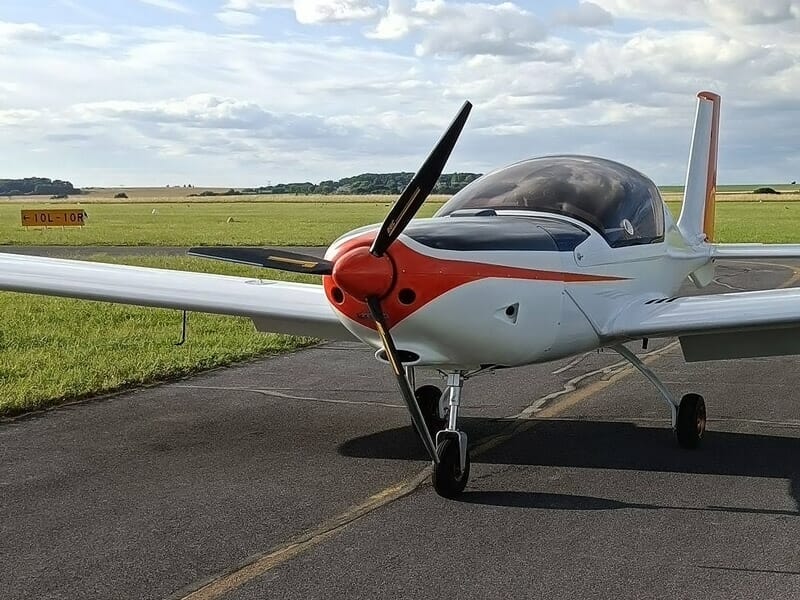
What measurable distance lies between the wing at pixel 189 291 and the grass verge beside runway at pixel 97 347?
1012 millimetres

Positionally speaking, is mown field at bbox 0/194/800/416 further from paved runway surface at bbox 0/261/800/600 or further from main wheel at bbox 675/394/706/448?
main wheel at bbox 675/394/706/448

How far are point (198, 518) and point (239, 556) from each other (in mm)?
658

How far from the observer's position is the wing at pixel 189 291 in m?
7.58

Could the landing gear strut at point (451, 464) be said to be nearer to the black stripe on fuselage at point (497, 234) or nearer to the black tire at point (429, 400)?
the black stripe on fuselage at point (497, 234)

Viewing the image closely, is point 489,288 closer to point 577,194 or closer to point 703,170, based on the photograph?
point 577,194

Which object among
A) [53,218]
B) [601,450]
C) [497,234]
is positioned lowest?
[601,450]

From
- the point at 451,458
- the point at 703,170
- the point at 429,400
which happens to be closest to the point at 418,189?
the point at 451,458

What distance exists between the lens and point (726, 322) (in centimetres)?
697

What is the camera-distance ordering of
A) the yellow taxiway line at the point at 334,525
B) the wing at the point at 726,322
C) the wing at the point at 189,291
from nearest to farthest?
1. the yellow taxiway line at the point at 334,525
2. the wing at the point at 726,322
3. the wing at the point at 189,291

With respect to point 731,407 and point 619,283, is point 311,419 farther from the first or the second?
point 731,407

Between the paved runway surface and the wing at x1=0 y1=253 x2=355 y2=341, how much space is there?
0.83 meters

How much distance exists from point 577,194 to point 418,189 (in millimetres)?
2099

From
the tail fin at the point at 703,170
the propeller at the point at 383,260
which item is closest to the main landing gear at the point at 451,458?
the propeller at the point at 383,260

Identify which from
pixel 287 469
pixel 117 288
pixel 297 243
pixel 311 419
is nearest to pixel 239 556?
pixel 287 469
